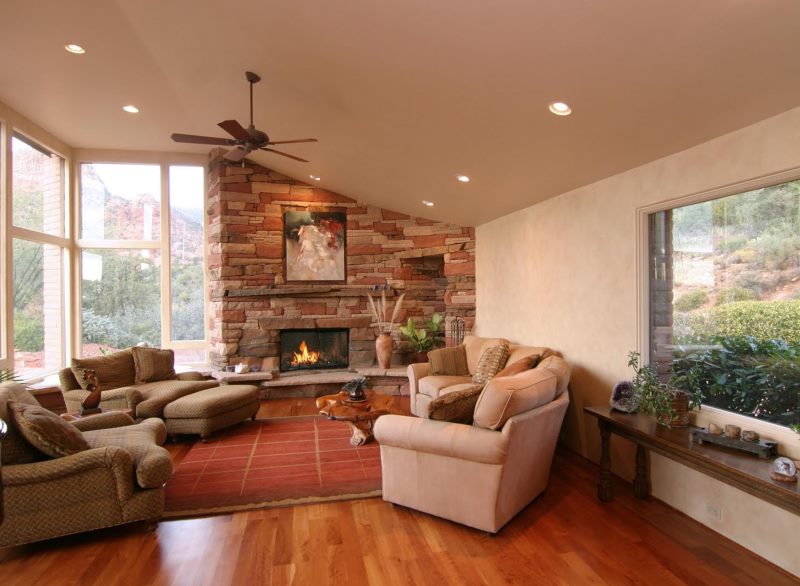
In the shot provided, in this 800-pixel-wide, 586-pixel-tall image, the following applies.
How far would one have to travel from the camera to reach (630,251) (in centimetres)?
346

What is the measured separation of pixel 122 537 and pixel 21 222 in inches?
180

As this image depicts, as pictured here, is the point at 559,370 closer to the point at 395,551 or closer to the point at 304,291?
the point at 395,551

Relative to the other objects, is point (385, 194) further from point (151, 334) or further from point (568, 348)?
point (151, 334)

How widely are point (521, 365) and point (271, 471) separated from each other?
7.33 feet

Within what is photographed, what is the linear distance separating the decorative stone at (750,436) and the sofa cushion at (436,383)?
8.73 feet

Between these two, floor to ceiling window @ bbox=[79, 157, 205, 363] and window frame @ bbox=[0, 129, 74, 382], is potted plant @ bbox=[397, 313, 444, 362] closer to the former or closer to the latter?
floor to ceiling window @ bbox=[79, 157, 205, 363]

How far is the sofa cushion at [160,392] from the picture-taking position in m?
4.53

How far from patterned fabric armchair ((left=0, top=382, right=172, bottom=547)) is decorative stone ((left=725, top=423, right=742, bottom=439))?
128 inches

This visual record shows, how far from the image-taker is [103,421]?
3.62m

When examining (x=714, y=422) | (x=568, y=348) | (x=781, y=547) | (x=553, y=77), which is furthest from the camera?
(x=568, y=348)

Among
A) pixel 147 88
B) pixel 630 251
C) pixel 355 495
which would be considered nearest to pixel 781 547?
pixel 630 251

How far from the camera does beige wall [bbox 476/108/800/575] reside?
2.50 metres

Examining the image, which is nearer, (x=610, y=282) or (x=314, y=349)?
(x=610, y=282)

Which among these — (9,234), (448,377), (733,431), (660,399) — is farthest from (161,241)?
(733,431)
